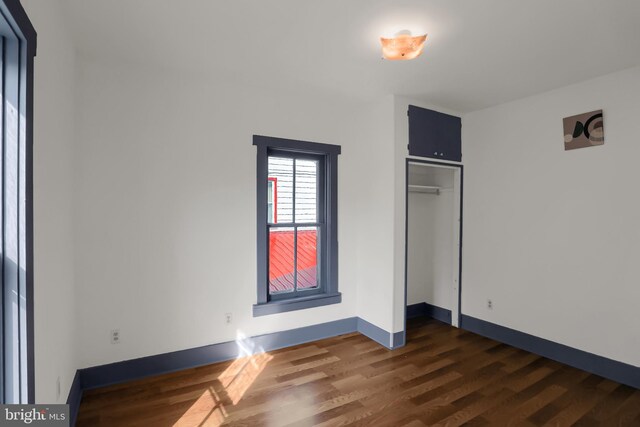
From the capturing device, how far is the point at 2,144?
1304 millimetres

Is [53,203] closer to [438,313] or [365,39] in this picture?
[365,39]

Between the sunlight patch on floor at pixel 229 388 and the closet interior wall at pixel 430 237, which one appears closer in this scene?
the sunlight patch on floor at pixel 229 388

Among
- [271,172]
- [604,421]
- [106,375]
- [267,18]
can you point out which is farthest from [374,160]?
[106,375]

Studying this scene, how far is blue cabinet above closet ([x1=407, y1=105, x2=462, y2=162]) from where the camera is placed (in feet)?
11.7

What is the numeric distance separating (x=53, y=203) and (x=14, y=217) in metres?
0.63

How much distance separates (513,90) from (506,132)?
510mm

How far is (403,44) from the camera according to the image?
2207 millimetres

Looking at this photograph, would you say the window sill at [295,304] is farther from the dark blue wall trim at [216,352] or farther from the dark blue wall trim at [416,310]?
the dark blue wall trim at [416,310]

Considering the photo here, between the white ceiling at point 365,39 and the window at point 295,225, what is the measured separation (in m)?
0.77

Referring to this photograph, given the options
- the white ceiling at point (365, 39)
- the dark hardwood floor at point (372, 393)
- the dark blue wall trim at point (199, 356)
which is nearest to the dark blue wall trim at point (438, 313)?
the dark hardwood floor at point (372, 393)

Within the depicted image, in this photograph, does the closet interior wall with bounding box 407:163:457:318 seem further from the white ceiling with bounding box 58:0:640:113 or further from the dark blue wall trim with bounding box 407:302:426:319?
the white ceiling with bounding box 58:0:640:113

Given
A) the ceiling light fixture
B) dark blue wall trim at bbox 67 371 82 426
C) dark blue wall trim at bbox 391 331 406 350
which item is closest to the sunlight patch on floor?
dark blue wall trim at bbox 67 371 82 426

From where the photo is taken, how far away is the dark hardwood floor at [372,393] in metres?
2.29

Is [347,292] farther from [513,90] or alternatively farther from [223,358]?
[513,90]
